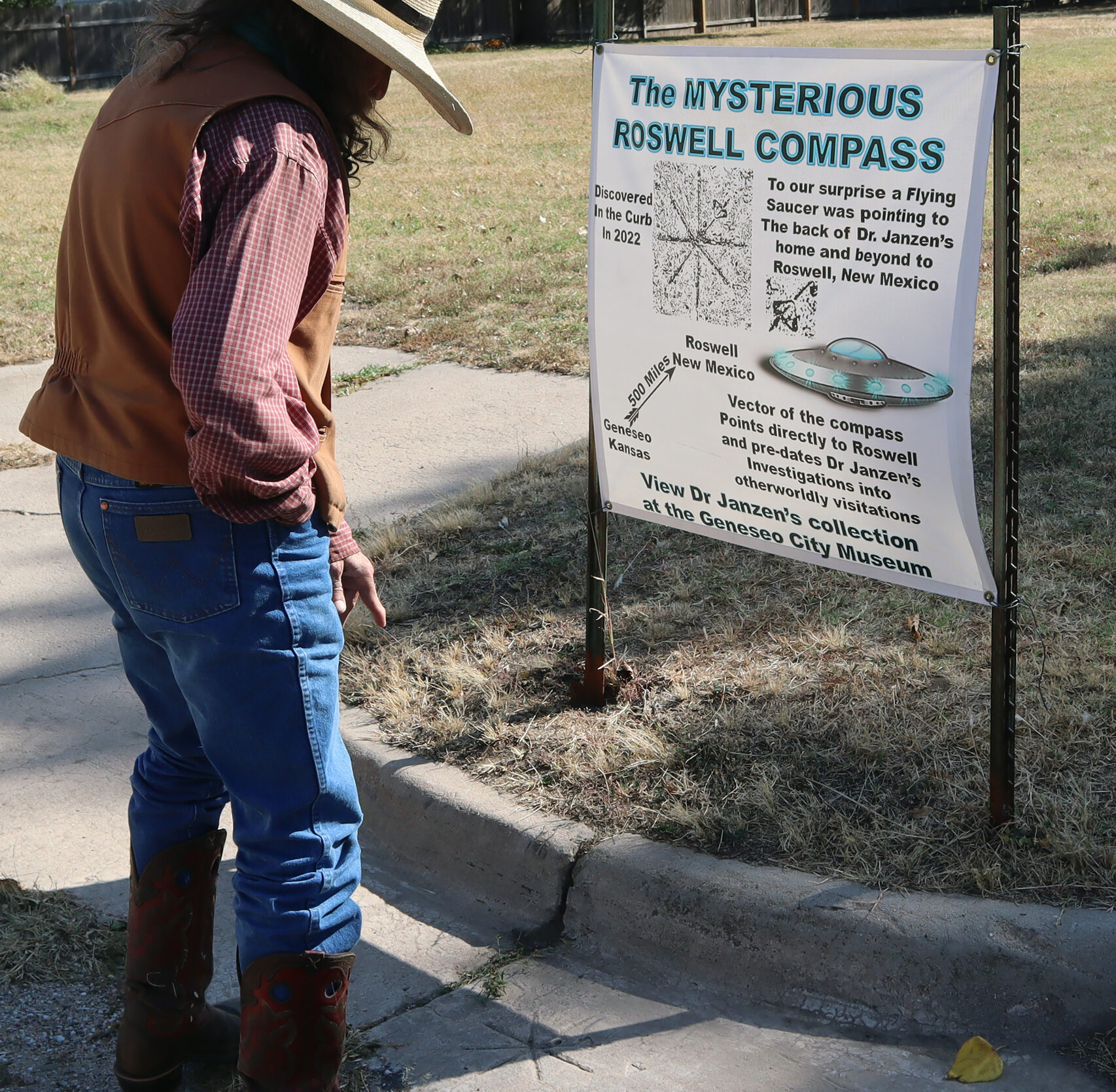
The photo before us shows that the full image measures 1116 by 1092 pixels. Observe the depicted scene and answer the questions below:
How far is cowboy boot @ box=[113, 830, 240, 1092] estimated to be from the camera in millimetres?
2256

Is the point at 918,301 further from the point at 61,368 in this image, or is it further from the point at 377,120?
the point at 61,368

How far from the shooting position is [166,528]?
1.88m

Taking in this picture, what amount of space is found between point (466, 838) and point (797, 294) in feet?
4.76

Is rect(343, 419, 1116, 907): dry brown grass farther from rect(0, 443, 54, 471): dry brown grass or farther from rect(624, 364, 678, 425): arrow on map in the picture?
rect(0, 443, 54, 471): dry brown grass

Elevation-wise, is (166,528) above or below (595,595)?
above

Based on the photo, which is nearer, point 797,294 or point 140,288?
point 140,288

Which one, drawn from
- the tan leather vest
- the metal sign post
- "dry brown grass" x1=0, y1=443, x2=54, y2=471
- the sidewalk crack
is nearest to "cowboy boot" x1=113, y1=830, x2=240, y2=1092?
the tan leather vest

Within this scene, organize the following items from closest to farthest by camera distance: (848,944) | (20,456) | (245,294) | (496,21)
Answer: (245,294)
(848,944)
(20,456)
(496,21)

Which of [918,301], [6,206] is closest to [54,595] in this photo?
[918,301]

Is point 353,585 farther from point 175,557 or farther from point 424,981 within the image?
point 424,981

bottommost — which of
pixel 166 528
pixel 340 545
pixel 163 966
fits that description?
pixel 163 966

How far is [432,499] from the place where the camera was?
5.12 meters

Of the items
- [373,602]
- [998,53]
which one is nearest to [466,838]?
[373,602]

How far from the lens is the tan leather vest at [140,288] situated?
5.82 ft
